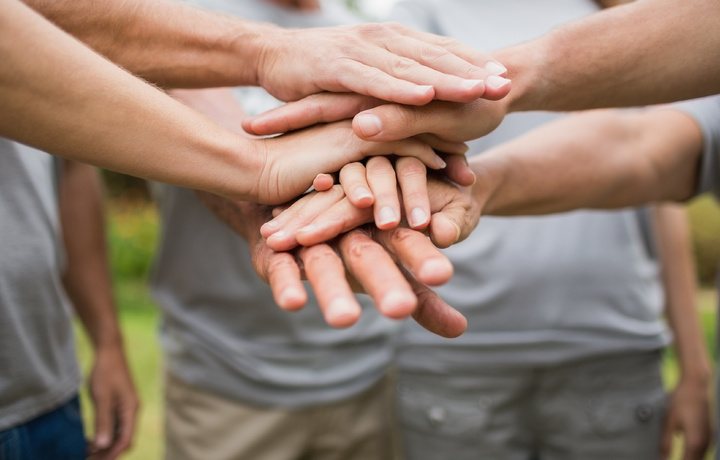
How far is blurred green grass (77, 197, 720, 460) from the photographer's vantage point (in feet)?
13.6

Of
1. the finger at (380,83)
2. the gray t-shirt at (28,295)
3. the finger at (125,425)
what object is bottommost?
the finger at (125,425)

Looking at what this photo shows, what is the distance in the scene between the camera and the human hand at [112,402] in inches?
78.8

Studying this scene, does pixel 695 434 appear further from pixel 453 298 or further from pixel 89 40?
pixel 89 40

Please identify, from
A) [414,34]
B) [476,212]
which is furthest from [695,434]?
[414,34]

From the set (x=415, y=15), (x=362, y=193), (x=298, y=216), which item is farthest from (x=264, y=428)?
(x=415, y=15)

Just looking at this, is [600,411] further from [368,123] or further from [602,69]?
[368,123]

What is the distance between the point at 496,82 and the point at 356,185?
0.36 m

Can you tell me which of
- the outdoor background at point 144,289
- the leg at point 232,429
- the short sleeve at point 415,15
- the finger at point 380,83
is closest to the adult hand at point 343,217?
the finger at point 380,83

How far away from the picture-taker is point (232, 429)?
2.09m

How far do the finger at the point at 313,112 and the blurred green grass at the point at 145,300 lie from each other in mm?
2878

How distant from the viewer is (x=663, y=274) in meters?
2.22

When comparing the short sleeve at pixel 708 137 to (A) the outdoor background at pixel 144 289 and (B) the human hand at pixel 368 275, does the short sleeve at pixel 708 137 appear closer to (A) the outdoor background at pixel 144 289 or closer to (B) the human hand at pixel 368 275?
(B) the human hand at pixel 368 275

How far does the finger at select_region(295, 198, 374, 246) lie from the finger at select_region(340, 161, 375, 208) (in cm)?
3

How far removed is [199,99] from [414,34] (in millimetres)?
723
